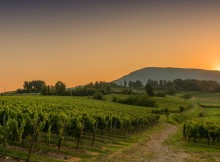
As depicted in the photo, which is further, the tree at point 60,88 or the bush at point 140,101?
the tree at point 60,88

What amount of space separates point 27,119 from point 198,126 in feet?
104

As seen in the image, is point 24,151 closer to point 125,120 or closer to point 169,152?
point 169,152

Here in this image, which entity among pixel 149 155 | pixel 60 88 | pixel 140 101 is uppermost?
pixel 60 88

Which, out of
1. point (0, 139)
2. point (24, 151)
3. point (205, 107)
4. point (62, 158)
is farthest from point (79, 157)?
point (205, 107)

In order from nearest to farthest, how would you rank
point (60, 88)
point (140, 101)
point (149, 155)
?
point (149, 155) → point (140, 101) → point (60, 88)

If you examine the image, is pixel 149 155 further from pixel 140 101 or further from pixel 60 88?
pixel 60 88

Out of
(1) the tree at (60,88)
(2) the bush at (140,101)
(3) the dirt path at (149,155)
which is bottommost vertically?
(3) the dirt path at (149,155)

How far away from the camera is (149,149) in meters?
47.6

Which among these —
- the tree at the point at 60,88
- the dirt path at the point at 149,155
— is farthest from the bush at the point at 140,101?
the dirt path at the point at 149,155

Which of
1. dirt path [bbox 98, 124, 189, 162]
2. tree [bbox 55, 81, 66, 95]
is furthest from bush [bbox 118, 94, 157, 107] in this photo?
dirt path [bbox 98, 124, 189, 162]

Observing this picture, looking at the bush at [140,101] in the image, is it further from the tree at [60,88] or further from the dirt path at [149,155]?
the dirt path at [149,155]

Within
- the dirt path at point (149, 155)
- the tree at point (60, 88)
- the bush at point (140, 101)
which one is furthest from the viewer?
→ the tree at point (60, 88)

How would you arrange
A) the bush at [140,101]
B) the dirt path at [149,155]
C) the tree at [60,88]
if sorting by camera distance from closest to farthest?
1. the dirt path at [149,155]
2. the bush at [140,101]
3. the tree at [60,88]

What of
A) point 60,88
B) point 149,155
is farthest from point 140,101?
point 149,155
